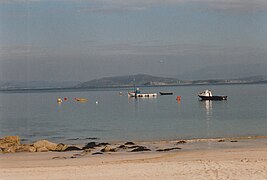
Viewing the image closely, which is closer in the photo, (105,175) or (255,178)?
(255,178)

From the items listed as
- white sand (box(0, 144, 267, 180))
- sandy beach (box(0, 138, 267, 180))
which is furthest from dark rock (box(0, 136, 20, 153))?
white sand (box(0, 144, 267, 180))

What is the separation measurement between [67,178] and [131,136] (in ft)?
67.2

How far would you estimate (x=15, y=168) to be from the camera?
58.6 ft

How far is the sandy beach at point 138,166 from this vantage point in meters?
→ 15.2

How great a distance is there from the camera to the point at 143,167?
55.4 feet

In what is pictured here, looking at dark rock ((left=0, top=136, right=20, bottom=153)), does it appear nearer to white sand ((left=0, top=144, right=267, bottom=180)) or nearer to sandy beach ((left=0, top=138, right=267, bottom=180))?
sandy beach ((left=0, top=138, right=267, bottom=180))

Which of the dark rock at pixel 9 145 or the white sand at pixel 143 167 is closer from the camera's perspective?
the white sand at pixel 143 167

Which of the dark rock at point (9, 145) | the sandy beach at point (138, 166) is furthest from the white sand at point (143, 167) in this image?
the dark rock at point (9, 145)

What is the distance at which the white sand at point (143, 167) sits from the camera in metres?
15.1

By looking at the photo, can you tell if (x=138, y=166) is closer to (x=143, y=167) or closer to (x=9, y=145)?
(x=143, y=167)

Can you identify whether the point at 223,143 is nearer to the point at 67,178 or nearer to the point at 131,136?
the point at 131,136

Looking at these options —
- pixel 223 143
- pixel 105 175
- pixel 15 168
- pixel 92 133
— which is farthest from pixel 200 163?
pixel 92 133

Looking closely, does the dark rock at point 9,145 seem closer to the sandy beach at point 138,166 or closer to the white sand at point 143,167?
the sandy beach at point 138,166

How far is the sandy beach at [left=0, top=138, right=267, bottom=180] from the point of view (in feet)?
49.8
